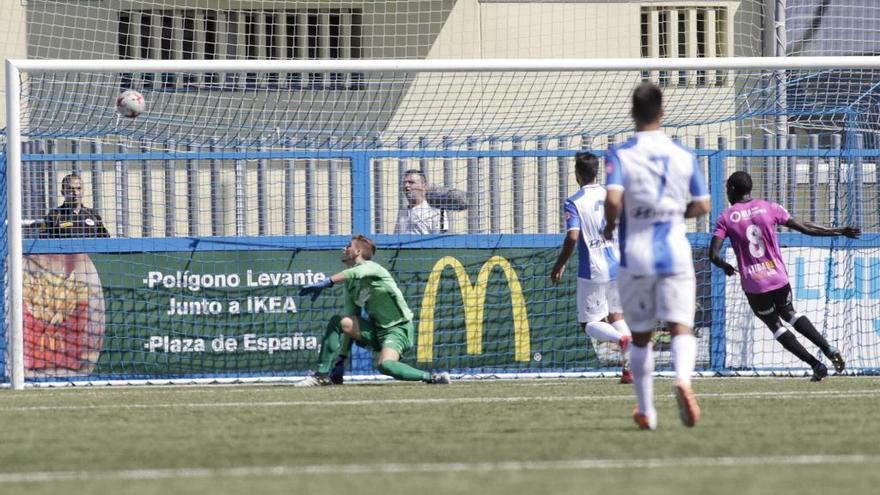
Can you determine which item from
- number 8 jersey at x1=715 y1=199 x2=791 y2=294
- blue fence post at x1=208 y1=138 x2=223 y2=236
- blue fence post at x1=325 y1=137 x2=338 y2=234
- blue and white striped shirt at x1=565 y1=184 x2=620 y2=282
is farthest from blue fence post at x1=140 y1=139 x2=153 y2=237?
number 8 jersey at x1=715 y1=199 x2=791 y2=294

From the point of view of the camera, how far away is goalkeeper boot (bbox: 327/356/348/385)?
12.4 m

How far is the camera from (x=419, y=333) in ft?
44.3

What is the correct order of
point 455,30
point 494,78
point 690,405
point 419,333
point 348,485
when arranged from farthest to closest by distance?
1. point 455,30
2. point 494,78
3. point 419,333
4. point 690,405
5. point 348,485

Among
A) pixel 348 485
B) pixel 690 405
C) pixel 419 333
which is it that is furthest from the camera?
pixel 419 333

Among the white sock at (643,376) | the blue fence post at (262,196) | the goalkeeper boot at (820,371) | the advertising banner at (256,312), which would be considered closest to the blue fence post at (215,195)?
the blue fence post at (262,196)

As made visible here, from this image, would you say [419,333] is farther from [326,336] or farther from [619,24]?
[619,24]

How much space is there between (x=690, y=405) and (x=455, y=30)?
17.0m

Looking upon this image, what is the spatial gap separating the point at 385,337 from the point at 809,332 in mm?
3422

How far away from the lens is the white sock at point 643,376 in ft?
24.8

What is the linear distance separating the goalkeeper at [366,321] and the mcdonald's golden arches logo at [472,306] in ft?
3.52

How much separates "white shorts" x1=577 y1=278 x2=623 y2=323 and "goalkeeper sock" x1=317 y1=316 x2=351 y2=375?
1931 millimetres

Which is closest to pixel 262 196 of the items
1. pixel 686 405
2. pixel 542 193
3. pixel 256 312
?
pixel 256 312

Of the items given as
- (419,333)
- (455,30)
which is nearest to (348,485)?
(419,333)

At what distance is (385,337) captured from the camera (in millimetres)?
12250
